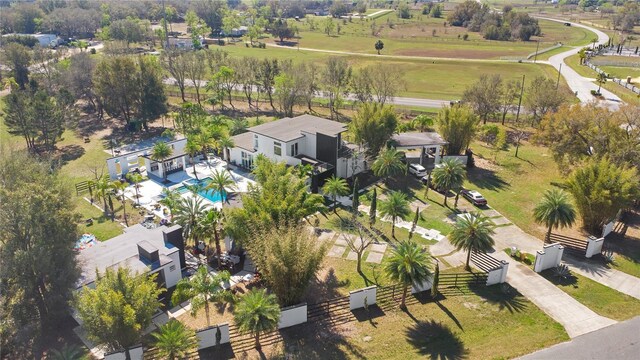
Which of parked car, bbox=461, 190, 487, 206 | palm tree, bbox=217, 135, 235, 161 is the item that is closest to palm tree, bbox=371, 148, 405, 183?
parked car, bbox=461, 190, 487, 206

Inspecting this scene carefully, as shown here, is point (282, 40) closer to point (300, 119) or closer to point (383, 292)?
point (300, 119)

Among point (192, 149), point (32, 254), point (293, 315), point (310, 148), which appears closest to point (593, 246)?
point (293, 315)

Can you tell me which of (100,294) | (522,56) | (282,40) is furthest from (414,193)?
(282,40)

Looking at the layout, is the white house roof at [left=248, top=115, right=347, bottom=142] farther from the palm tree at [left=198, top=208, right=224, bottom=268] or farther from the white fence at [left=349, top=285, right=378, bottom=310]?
the white fence at [left=349, top=285, right=378, bottom=310]

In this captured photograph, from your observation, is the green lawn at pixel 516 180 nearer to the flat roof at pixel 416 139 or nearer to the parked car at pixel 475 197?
the parked car at pixel 475 197

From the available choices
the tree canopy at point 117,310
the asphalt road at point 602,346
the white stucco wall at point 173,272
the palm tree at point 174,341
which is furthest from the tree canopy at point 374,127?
the tree canopy at point 117,310

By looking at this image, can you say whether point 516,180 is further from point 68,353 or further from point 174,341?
point 68,353
